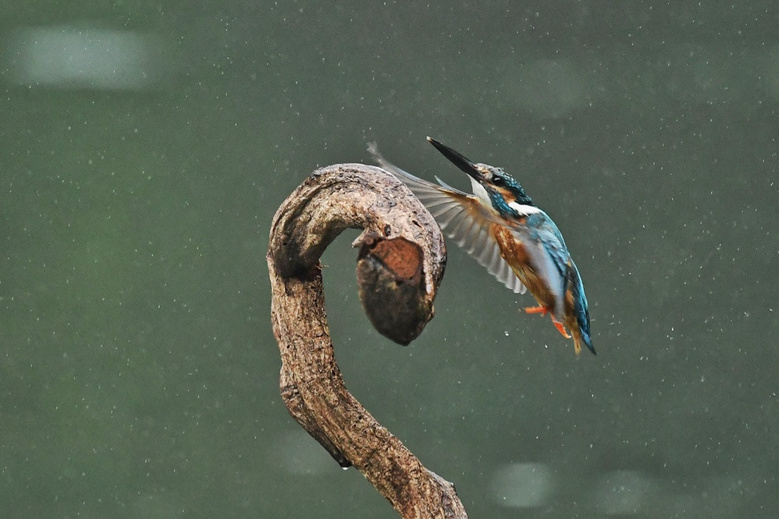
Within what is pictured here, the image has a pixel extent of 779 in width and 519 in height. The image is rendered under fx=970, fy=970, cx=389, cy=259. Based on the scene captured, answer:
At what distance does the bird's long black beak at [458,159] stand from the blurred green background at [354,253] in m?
0.85

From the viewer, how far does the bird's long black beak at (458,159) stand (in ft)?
4.59

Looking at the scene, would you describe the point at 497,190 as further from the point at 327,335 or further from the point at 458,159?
the point at 327,335

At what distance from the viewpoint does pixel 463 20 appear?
2.37m

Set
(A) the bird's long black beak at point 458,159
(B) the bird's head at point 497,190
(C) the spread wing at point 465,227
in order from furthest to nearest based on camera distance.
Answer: (C) the spread wing at point 465,227 < (B) the bird's head at point 497,190 < (A) the bird's long black beak at point 458,159

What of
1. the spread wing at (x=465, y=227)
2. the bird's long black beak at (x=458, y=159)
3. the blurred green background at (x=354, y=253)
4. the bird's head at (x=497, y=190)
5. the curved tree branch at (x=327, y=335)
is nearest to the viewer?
the curved tree branch at (x=327, y=335)

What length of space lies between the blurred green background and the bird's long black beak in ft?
2.78

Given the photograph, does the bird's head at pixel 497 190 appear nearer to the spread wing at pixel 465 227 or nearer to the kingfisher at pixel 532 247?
the kingfisher at pixel 532 247

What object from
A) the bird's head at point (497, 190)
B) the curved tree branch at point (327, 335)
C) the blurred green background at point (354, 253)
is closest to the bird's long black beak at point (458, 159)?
the bird's head at point (497, 190)

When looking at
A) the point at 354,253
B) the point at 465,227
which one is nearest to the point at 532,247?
the point at 465,227

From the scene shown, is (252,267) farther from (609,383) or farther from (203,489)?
(609,383)

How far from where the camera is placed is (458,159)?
4.76 feet

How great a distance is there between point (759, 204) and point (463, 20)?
0.89 m

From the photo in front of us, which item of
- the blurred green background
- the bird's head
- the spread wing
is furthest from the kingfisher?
the blurred green background

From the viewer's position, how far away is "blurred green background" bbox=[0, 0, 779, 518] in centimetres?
237
